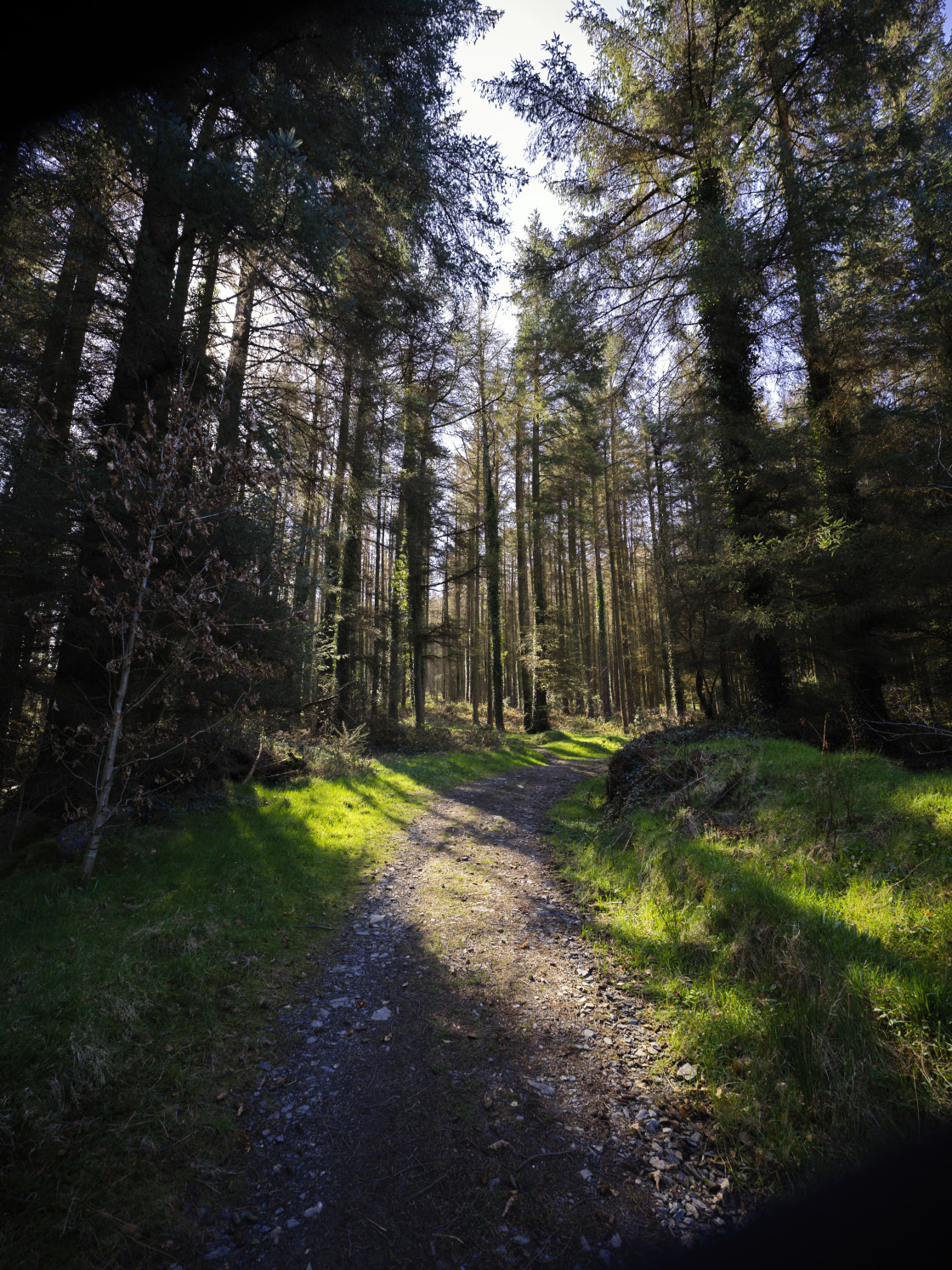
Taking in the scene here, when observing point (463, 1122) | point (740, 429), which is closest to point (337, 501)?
point (740, 429)

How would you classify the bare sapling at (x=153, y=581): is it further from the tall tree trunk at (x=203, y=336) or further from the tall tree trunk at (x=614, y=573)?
the tall tree trunk at (x=614, y=573)

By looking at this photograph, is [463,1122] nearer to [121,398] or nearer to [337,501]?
[121,398]

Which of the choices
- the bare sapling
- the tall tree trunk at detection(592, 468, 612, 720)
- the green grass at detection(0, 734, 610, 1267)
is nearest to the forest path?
the green grass at detection(0, 734, 610, 1267)

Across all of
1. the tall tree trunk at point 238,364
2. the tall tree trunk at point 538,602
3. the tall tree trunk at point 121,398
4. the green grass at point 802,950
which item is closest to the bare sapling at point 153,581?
the tall tree trunk at point 121,398

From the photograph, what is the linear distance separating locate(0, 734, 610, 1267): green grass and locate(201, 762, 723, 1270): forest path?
25cm

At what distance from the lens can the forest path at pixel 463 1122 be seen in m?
1.87

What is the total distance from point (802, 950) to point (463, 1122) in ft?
7.52

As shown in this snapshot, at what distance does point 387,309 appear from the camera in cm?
749

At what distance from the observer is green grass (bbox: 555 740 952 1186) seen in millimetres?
2168

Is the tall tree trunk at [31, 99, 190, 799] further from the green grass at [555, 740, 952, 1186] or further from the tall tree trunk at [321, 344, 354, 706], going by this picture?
the green grass at [555, 740, 952, 1186]

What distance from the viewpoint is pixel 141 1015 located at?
2826 mm

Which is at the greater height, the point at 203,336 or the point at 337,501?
the point at 203,336

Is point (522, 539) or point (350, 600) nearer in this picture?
point (350, 600)

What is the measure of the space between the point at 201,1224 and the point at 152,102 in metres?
7.64
